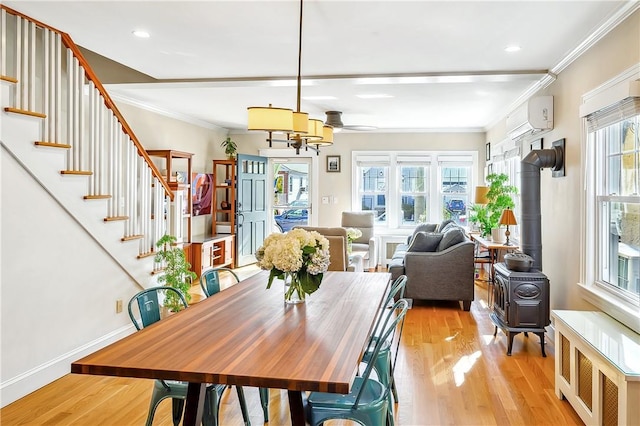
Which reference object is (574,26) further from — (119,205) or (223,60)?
(119,205)

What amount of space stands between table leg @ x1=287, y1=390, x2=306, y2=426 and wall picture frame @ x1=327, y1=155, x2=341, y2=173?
737cm

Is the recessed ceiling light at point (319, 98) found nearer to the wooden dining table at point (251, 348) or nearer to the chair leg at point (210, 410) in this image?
the wooden dining table at point (251, 348)

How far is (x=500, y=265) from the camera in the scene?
4.33 metres

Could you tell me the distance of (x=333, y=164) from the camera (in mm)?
9094

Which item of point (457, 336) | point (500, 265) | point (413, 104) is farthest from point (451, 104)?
point (457, 336)

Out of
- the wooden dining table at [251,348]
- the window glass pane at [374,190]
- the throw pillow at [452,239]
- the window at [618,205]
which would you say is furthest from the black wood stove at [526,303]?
the window glass pane at [374,190]

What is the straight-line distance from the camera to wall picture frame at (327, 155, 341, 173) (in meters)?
9.07

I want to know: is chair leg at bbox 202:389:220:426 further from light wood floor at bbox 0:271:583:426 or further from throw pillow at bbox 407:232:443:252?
throw pillow at bbox 407:232:443:252

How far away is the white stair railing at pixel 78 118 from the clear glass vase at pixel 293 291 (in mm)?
2002

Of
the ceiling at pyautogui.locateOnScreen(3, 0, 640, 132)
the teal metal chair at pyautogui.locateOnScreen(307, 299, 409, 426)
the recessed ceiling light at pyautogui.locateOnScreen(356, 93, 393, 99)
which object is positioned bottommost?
the teal metal chair at pyautogui.locateOnScreen(307, 299, 409, 426)

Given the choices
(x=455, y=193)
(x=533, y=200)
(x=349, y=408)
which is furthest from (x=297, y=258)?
(x=455, y=193)

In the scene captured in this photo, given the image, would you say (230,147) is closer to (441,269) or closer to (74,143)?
(441,269)

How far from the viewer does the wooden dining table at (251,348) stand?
5.14 ft

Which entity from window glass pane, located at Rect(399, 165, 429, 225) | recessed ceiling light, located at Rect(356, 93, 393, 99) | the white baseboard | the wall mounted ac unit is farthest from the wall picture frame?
the white baseboard
